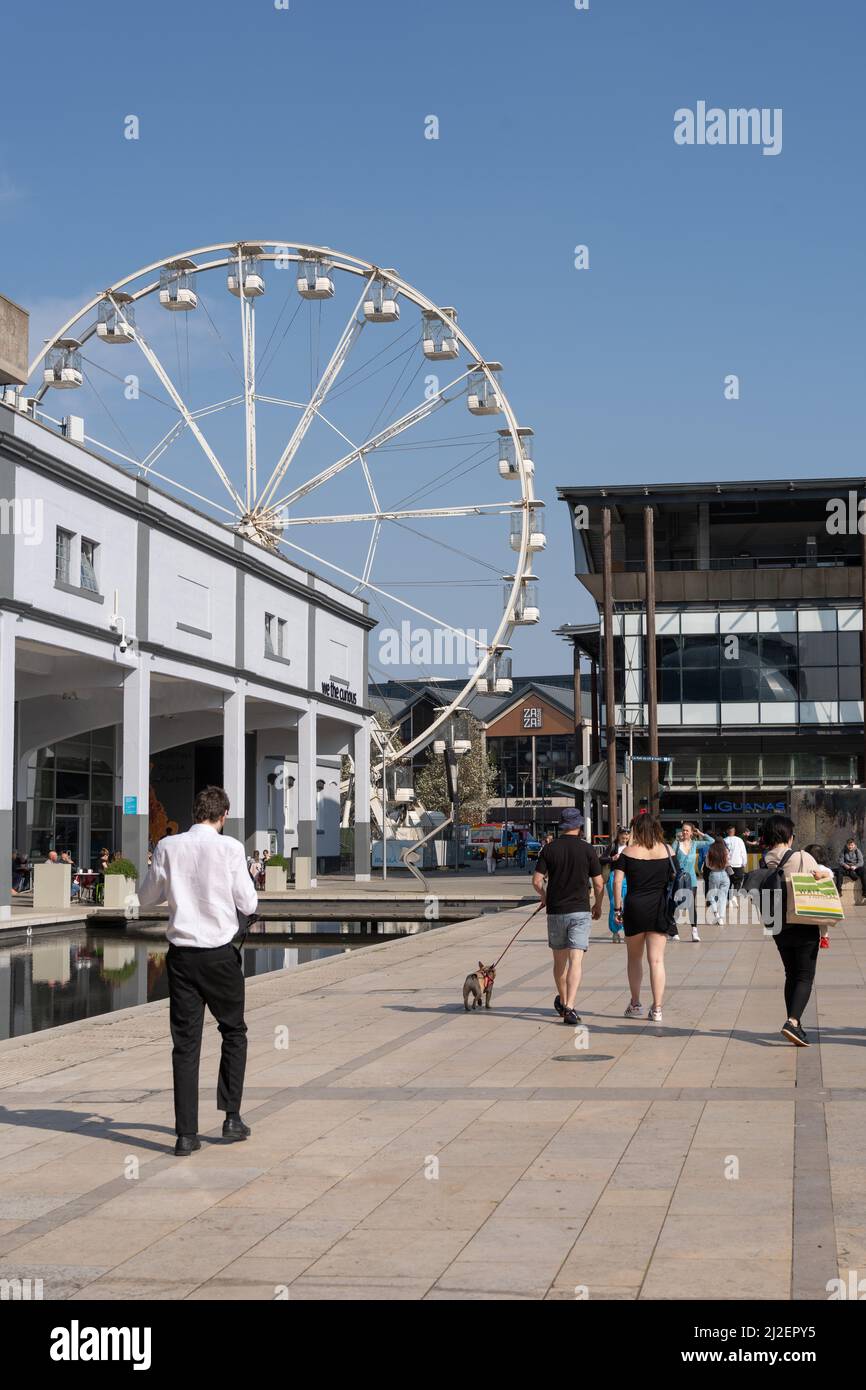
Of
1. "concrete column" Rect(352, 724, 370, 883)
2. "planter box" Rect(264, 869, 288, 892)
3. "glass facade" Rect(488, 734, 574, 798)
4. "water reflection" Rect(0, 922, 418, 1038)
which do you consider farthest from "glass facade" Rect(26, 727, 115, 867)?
"glass facade" Rect(488, 734, 574, 798)

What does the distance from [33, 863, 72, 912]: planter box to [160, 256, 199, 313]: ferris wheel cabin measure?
20866mm

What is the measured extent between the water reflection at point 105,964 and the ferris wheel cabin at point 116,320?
22069mm

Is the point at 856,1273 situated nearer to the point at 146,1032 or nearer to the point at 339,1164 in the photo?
the point at 339,1164

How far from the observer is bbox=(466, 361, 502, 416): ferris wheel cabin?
48.3m

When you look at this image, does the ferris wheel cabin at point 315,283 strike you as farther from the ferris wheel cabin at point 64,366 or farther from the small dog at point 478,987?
the small dog at point 478,987

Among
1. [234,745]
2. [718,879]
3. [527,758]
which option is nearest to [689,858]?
[718,879]

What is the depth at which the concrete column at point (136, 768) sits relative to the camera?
33719 millimetres

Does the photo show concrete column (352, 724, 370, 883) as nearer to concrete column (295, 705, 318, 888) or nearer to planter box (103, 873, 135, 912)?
concrete column (295, 705, 318, 888)

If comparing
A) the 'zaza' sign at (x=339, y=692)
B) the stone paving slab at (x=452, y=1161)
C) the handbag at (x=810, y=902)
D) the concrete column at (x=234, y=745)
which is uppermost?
the 'zaza' sign at (x=339, y=692)

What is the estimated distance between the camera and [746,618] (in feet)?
202

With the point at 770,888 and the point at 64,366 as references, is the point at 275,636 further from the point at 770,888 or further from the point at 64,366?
the point at 770,888

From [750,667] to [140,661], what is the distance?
1290 inches

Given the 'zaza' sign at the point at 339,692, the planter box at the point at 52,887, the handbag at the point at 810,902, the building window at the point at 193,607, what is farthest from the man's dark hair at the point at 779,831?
the 'zaza' sign at the point at 339,692
